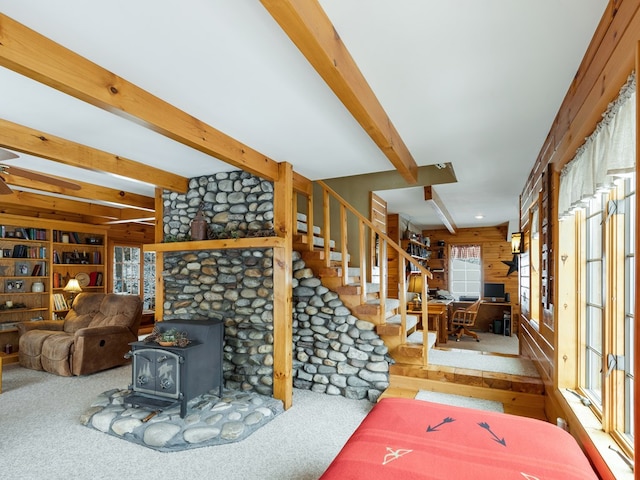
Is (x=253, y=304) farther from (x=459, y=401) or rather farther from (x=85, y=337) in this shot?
(x=85, y=337)

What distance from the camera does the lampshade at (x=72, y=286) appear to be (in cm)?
668

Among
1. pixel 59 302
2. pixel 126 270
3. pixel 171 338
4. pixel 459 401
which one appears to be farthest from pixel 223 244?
pixel 126 270

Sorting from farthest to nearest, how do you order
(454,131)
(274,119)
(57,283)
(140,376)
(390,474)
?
(57,283) → (140,376) → (454,131) → (274,119) → (390,474)

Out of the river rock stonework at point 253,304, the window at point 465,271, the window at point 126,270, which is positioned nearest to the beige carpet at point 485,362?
the river rock stonework at point 253,304

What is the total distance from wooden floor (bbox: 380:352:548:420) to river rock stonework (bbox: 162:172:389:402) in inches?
7.5

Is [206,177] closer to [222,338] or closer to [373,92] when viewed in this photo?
[222,338]

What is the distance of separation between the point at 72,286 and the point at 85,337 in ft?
7.37

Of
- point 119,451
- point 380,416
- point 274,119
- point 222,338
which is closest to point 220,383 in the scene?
point 222,338

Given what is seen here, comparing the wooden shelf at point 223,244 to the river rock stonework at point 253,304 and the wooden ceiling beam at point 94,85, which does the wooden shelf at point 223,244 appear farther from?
the wooden ceiling beam at point 94,85

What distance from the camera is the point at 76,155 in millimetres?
3314

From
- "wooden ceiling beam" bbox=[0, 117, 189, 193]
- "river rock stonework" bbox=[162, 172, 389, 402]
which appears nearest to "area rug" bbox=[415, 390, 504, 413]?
"river rock stonework" bbox=[162, 172, 389, 402]

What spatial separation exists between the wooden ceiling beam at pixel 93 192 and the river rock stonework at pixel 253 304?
954 mm

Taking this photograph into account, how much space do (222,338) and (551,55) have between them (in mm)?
3574

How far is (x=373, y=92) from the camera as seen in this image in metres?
2.37
